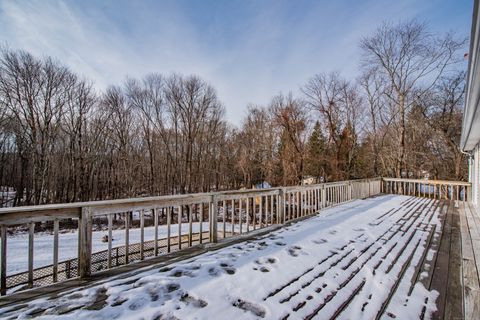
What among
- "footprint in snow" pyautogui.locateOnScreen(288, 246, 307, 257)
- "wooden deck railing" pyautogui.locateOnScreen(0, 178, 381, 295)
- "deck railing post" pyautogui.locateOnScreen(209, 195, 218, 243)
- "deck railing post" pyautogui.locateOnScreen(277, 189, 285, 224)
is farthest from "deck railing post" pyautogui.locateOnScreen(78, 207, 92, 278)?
"deck railing post" pyautogui.locateOnScreen(277, 189, 285, 224)

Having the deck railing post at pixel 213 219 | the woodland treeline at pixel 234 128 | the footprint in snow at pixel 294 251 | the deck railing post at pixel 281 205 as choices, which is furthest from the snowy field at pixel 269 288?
the woodland treeline at pixel 234 128

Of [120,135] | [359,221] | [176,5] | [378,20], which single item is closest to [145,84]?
[120,135]

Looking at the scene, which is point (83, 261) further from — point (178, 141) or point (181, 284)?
point (178, 141)

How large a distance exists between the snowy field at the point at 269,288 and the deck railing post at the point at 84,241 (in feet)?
1.13

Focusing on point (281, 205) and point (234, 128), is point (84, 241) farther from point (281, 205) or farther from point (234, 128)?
point (234, 128)

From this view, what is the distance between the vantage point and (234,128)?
2297cm

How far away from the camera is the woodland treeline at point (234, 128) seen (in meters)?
13.4

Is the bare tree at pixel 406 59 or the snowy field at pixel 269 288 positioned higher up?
the bare tree at pixel 406 59

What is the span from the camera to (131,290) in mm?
1998

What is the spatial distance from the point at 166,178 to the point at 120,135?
17.2 ft

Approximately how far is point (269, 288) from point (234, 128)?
2136cm

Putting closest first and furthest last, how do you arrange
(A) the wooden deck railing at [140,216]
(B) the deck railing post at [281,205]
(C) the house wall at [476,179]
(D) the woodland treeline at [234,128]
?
(A) the wooden deck railing at [140,216] < (B) the deck railing post at [281,205] < (C) the house wall at [476,179] < (D) the woodland treeline at [234,128]

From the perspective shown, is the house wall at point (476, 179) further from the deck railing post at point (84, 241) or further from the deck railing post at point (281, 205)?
the deck railing post at point (84, 241)

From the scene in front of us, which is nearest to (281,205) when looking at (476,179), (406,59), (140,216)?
(140,216)
